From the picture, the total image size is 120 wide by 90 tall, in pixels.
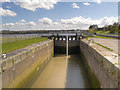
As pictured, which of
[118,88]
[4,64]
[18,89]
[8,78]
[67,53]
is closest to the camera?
[118,88]

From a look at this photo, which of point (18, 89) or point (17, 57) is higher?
point (17, 57)

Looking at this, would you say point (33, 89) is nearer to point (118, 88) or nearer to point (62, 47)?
point (118, 88)

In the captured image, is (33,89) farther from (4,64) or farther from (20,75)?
(4,64)

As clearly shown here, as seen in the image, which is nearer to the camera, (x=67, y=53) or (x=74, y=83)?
(x=74, y=83)

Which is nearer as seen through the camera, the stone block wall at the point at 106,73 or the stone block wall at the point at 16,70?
the stone block wall at the point at 106,73

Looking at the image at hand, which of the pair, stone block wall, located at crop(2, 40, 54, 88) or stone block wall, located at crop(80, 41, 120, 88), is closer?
stone block wall, located at crop(80, 41, 120, 88)

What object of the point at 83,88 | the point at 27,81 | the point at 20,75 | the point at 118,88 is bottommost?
the point at 83,88

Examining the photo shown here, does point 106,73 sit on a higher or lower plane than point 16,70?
higher

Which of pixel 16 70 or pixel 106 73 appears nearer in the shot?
pixel 106 73

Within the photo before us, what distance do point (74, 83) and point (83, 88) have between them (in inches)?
36.0

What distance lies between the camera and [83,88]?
698cm

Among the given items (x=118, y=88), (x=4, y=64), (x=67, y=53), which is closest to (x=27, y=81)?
(x=4, y=64)

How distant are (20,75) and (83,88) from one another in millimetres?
4423

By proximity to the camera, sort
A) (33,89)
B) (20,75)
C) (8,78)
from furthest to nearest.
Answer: (33,89) → (20,75) → (8,78)
